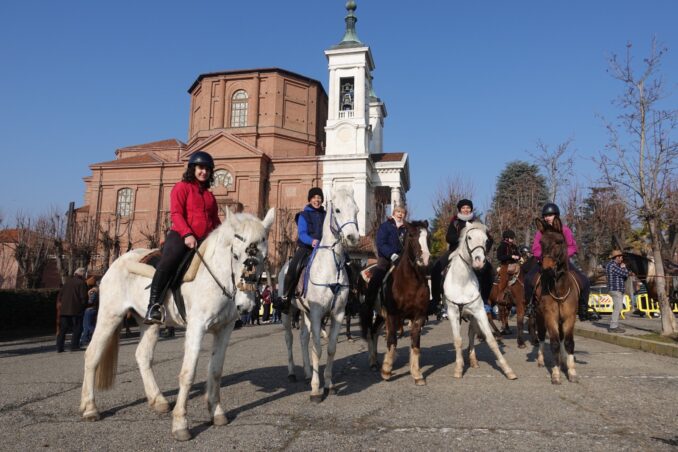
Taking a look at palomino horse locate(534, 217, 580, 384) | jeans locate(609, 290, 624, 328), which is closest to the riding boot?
palomino horse locate(534, 217, 580, 384)

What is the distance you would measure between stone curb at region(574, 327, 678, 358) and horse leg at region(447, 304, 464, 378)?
16.9ft

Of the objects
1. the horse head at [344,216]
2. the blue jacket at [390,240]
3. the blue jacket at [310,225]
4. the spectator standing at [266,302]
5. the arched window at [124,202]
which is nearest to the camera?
the horse head at [344,216]

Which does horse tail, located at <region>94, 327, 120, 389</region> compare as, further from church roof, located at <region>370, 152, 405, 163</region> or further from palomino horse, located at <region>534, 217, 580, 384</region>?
church roof, located at <region>370, 152, 405, 163</region>

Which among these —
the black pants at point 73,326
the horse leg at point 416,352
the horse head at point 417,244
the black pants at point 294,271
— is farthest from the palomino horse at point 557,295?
the black pants at point 73,326

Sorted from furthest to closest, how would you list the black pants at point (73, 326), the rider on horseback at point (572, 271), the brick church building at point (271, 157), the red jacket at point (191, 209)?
the brick church building at point (271, 157) → the black pants at point (73, 326) → the rider on horseback at point (572, 271) → the red jacket at point (191, 209)

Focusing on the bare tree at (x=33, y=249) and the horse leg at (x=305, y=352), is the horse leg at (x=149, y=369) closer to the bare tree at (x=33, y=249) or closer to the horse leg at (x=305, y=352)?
the horse leg at (x=305, y=352)

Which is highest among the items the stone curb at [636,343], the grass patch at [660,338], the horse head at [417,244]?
the horse head at [417,244]

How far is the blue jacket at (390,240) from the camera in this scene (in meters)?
7.92

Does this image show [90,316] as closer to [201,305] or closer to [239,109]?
[201,305]

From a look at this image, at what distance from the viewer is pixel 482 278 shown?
9.05 metres

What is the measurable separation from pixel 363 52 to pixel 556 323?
152 feet

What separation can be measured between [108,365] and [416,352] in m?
4.21

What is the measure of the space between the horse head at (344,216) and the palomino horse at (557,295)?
9.52 ft

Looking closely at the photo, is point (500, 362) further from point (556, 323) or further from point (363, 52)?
point (363, 52)
